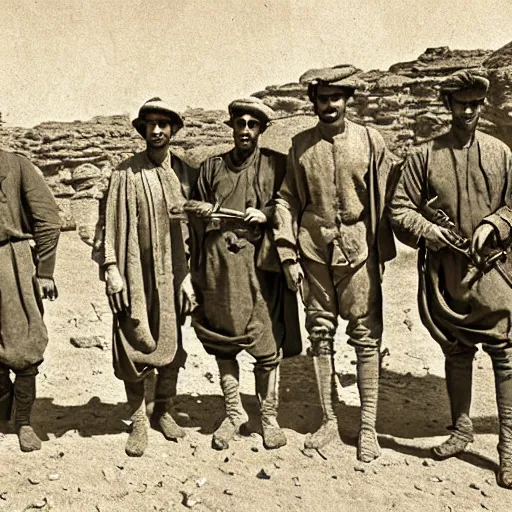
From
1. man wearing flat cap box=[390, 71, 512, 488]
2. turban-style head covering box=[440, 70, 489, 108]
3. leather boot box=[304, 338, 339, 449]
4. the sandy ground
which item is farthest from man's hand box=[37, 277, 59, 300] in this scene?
turban-style head covering box=[440, 70, 489, 108]

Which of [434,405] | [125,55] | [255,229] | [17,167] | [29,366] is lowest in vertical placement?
[434,405]

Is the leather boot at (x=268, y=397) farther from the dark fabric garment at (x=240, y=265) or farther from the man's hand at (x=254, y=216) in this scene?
the man's hand at (x=254, y=216)

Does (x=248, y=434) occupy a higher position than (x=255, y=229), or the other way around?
(x=255, y=229)

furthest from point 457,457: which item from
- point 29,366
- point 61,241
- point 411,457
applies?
point 61,241

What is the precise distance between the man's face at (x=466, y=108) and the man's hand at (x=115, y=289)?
2.46m

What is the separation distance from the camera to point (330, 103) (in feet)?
16.4

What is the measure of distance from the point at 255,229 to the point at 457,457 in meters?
2.08

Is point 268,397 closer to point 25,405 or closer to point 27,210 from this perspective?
point 25,405

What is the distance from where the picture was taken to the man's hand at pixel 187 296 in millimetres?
5312

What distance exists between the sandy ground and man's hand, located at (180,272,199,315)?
98 centimetres

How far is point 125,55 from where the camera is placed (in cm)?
3284

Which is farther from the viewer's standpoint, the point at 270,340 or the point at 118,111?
the point at 118,111

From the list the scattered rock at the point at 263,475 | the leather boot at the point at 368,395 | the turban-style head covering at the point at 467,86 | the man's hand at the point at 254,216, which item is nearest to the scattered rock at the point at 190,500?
the scattered rock at the point at 263,475

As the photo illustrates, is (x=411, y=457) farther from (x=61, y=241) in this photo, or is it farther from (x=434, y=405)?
(x=61, y=241)
